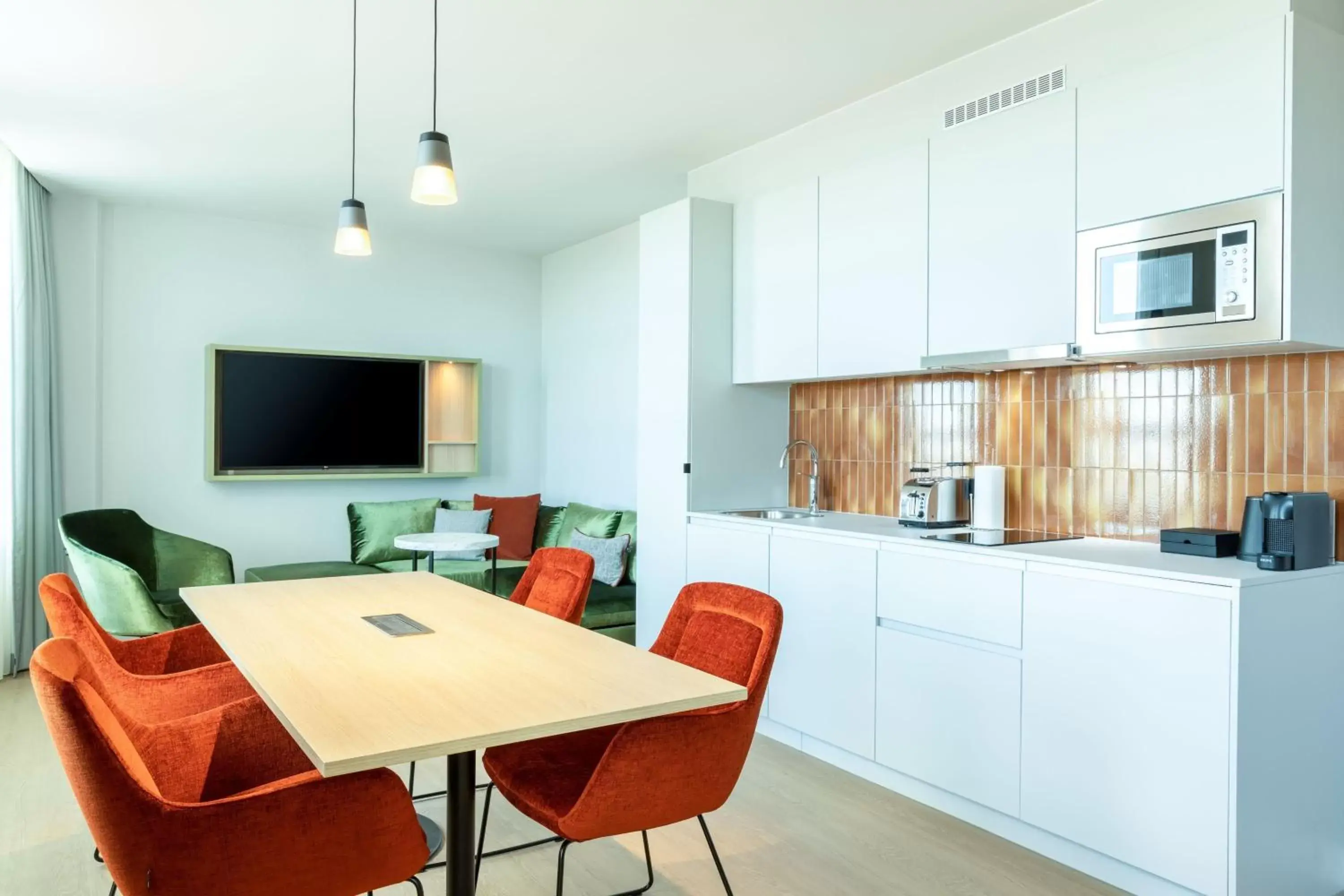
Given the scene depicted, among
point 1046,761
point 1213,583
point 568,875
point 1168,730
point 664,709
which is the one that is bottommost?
point 568,875

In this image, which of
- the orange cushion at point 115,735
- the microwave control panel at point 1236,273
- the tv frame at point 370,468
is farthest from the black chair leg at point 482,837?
the tv frame at point 370,468

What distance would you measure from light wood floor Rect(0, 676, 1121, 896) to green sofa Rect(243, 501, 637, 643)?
70.6 inches

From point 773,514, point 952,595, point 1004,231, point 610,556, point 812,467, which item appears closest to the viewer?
point 952,595

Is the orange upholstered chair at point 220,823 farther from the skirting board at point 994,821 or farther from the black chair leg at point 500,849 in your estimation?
the skirting board at point 994,821

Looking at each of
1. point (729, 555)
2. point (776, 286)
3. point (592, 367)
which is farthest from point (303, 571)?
point (776, 286)

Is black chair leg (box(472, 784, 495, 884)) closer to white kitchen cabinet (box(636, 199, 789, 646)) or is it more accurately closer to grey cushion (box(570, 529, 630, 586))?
white kitchen cabinet (box(636, 199, 789, 646))

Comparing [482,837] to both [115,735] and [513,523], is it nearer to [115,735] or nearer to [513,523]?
[115,735]

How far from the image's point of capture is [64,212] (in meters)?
5.23

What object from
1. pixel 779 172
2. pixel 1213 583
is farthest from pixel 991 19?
pixel 1213 583

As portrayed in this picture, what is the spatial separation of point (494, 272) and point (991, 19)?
437 centimetres

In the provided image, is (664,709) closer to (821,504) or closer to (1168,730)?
(1168,730)

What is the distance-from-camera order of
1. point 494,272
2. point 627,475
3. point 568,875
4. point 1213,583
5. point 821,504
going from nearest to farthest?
point 1213,583 → point 568,875 → point 821,504 → point 627,475 → point 494,272

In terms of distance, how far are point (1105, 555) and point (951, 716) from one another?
2.41 feet

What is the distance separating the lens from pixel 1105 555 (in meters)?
2.72
